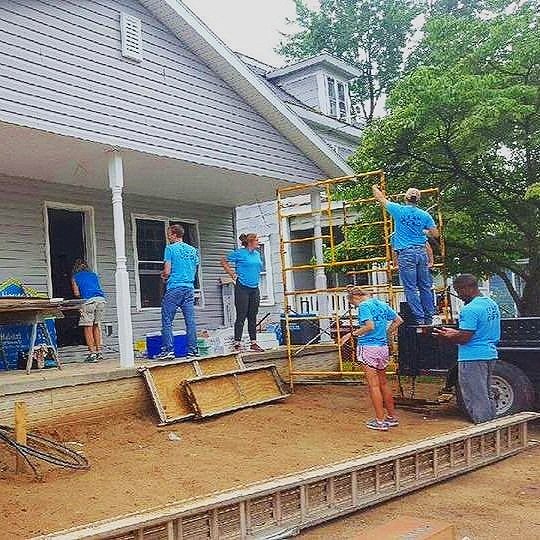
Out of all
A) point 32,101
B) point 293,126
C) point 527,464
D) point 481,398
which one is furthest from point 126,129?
point 527,464

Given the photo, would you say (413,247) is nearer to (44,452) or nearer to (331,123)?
(44,452)

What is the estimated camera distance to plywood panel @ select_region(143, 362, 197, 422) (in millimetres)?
7887

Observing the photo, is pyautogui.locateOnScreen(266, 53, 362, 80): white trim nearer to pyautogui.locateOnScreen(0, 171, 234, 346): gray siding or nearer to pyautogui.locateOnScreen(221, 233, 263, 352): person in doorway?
pyautogui.locateOnScreen(0, 171, 234, 346): gray siding

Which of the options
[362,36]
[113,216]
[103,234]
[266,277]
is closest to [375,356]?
[113,216]

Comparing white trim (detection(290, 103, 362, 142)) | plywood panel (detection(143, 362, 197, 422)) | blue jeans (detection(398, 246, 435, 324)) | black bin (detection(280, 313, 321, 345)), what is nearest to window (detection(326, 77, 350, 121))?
white trim (detection(290, 103, 362, 142))

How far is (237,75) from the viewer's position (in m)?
10.3

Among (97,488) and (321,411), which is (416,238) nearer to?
(321,411)

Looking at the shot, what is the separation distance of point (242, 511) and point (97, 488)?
159cm

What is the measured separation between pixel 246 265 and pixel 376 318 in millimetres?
3035

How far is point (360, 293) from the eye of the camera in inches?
297

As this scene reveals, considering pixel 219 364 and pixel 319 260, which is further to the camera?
pixel 319 260

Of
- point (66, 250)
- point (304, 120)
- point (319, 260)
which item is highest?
point (304, 120)

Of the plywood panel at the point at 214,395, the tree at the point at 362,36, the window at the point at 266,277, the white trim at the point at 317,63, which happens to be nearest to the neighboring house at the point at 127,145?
the plywood panel at the point at 214,395

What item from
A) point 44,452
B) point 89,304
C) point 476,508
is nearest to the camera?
point 476,508
